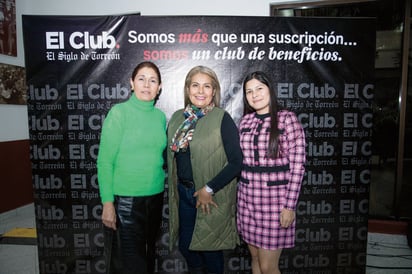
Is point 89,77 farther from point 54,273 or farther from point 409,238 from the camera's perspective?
point 409,238

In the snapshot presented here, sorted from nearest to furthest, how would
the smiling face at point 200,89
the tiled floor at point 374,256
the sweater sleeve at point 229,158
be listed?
the sweater sleeve at point 229,158, the smiling face at point 200,89, the tiled floor at point 374,256

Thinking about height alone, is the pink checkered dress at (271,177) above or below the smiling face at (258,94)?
below

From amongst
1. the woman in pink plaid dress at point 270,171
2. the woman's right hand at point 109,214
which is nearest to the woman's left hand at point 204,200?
the woman in pink plaid dress at point 270,171

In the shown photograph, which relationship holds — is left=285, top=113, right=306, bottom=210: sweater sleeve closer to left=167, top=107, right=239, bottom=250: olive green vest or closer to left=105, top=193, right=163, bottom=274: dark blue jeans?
left=167, top=107, right=239, bottom=250: olive green vest

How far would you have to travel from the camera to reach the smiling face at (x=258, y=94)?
1.67m

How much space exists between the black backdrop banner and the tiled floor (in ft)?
1.16

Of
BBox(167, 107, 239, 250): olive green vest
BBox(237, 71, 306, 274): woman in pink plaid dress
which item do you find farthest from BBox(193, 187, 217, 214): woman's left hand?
BBox(237, 71, 306, 274): woman in pink plaid dress

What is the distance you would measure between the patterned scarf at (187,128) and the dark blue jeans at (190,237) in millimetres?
258

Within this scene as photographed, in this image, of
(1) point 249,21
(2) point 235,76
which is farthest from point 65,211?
(1) point 249,21

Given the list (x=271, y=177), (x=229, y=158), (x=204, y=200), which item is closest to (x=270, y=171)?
(x=271, y=177)

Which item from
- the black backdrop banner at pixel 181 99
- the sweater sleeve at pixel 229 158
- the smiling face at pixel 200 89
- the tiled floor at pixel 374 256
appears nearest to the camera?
the sweater sleeve at pixel 229 158

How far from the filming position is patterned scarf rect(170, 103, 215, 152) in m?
1.65

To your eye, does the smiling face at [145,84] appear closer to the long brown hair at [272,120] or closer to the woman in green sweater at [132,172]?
the woman in green sweater at [132,172]

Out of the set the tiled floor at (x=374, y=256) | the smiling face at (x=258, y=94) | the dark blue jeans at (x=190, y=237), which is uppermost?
the smiling face at (x=258, y=94)
